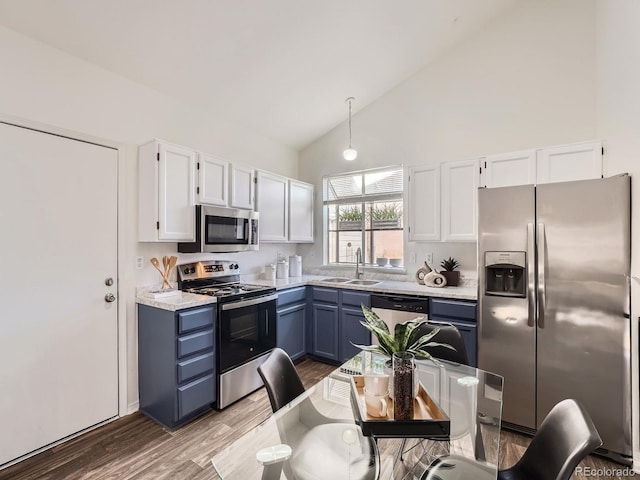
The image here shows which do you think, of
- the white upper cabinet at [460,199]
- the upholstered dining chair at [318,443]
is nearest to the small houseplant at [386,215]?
the white upper cabinet at [460,199]

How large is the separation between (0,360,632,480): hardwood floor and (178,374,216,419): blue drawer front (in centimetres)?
13

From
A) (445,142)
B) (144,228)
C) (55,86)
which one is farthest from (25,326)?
(445,142)

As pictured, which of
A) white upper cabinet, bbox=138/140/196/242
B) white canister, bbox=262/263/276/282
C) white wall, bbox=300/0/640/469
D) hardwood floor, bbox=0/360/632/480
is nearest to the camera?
hardwood floor, bbox=0/360/632/480

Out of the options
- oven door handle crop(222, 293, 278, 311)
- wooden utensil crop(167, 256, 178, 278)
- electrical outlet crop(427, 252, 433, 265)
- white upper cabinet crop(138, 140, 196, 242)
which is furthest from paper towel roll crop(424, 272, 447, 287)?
wooden utensil crop(167, 256, 178, 278)

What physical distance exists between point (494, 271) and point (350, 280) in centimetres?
180

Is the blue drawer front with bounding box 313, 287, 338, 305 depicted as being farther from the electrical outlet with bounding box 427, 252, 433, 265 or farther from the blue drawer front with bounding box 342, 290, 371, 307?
the electrical outlet with bounding box 427, 252, 433, 265

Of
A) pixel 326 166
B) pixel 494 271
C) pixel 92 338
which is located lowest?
pixel 92 338

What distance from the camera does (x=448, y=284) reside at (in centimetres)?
327

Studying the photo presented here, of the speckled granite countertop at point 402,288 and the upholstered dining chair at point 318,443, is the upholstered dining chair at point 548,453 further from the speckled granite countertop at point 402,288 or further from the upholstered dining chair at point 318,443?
the speckled granite countertop at point 402,288

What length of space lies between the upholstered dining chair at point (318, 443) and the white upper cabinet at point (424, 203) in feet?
7.22

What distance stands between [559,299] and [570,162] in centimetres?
114

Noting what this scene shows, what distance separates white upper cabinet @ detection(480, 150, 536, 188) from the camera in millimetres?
2645

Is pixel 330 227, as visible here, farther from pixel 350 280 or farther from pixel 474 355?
pixel 474 355

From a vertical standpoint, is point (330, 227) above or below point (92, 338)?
above
